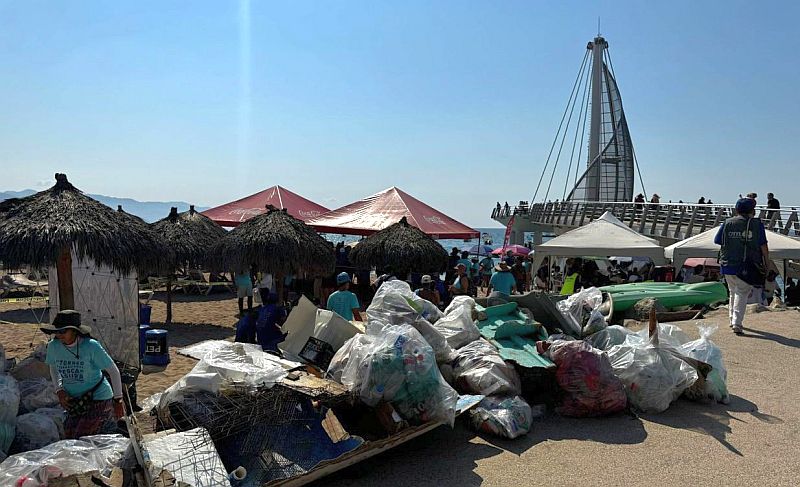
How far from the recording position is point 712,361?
602 centimetres

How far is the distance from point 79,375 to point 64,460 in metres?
0.80

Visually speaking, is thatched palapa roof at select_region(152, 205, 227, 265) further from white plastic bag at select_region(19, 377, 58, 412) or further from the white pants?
the white pants

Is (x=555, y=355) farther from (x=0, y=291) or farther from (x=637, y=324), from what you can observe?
(x=0, y=291)

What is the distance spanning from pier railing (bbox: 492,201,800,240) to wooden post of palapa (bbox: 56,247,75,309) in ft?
44.1

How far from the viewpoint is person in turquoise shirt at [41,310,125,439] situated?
160 inches

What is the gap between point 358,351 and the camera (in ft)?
15.9

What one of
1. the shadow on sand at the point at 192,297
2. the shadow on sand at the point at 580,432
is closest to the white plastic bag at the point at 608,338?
the shadow on sand at the point at 580,432

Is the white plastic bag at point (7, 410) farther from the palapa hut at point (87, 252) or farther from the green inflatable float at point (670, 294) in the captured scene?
the green inflatable float at point (670, 294)

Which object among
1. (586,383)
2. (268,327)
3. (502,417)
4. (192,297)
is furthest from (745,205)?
(192,297)

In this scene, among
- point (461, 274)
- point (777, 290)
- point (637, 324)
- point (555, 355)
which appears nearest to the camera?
point (555, 355)

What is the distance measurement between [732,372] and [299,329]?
464 centimetres

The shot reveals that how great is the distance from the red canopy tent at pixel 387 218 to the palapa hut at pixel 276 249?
2.22 m

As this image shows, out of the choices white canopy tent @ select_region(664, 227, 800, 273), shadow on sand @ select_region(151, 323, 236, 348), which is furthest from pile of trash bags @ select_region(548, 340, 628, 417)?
shadow on sand @ select_region(151, 323, 236, 348)

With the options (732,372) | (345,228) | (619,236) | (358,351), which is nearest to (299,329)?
(358,351)
